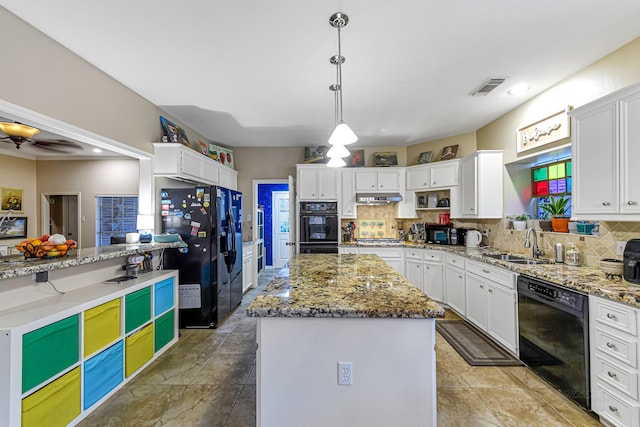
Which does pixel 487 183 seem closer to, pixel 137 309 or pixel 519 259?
pixel 519 259

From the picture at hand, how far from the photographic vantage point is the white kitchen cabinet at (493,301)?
253cm

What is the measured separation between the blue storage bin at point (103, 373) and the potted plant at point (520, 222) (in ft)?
14.0

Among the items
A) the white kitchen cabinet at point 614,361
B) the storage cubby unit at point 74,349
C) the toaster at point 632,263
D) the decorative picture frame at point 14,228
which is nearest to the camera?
the storage cubby unit at point 74,349

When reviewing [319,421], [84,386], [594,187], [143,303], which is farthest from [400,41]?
[84,386]

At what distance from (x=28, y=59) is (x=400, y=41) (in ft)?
8.76

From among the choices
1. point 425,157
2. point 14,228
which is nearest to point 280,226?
point 425,157

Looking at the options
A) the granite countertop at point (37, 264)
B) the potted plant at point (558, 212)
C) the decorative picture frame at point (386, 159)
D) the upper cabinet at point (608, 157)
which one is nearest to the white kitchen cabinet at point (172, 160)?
the granite countertop at point (37, 264)

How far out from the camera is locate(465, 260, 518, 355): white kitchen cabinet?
2533mm

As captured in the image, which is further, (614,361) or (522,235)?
(522,235)

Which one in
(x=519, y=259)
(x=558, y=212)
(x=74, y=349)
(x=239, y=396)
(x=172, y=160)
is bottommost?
(x=239, y=396)

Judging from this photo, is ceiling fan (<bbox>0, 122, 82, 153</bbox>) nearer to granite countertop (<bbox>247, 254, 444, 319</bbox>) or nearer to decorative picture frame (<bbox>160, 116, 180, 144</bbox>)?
decorative picture frame (<bbox>160, 116, 180, 144</bbox>)

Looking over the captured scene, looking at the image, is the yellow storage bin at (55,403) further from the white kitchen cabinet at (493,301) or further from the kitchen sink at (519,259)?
the kitchen sink at (519,259)

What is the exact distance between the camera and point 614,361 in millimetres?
1652

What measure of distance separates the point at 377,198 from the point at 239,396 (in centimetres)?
339
